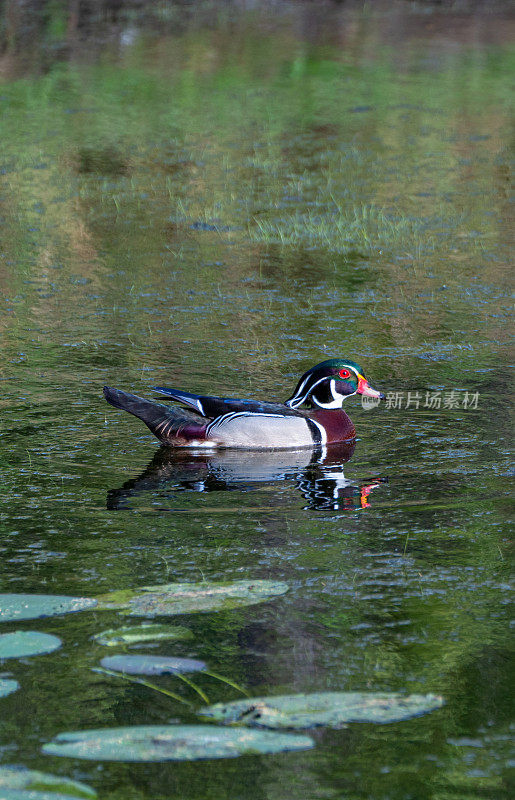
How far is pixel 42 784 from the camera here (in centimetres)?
385

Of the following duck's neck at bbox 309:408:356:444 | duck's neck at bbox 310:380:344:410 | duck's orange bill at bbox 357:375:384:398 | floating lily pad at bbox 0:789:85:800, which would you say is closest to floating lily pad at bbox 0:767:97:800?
floating lily pad at bbox 0:789:85:800

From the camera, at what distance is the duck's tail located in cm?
776

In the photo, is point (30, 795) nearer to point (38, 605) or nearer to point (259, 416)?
point (38, 605)

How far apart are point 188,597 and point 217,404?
8.17 feet

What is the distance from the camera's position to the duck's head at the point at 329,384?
8.11 meters

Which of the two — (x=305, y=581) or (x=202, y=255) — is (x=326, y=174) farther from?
(x=305, y=581)

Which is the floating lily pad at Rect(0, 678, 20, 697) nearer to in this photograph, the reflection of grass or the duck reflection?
the duck reflection

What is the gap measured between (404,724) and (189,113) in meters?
16.0

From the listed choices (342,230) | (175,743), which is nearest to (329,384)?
(175,743)

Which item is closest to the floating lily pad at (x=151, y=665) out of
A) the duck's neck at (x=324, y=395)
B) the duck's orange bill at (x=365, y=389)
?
the duck's neck at (x=324, y=395)

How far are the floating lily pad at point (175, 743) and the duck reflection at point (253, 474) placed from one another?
269 cm

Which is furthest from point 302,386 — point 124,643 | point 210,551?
point 124,643

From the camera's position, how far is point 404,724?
14.6 ft

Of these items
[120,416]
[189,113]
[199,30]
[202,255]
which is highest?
[199,30]
